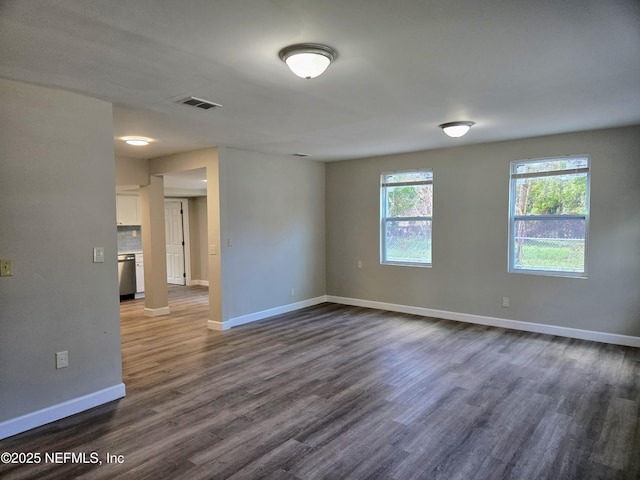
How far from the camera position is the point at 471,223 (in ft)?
18.0

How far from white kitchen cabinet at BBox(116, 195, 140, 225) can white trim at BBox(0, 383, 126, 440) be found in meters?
5.21

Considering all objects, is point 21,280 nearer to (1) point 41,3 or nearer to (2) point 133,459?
(2) point 133,459

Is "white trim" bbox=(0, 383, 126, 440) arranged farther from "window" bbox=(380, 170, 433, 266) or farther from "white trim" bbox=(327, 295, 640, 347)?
"window" bbox=(380, 170, 433, 266)

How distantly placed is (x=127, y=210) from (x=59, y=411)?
563 cm

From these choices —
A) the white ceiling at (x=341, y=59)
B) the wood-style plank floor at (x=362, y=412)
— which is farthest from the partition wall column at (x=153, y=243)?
the white ceiling at (x=341, y=59)

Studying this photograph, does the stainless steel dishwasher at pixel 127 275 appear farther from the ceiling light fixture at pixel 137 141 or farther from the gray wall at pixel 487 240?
the gray wall at pixel 487 240

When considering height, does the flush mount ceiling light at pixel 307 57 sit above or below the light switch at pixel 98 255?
above

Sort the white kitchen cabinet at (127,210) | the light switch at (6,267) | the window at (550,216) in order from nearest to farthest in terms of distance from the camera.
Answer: the light switch at (6,267) → the window at (550,216) → the white kitchen cabinet at (127,210)

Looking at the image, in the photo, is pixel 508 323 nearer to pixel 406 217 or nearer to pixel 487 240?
pixel 487 240

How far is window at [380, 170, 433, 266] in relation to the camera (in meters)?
6.01

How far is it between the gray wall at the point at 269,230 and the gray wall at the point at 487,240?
42 centimetres

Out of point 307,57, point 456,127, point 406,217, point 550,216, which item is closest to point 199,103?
point 307,57

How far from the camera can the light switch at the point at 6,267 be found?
268cm

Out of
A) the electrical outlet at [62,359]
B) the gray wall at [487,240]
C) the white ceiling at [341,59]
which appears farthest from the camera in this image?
the gray wall at [487,240]
